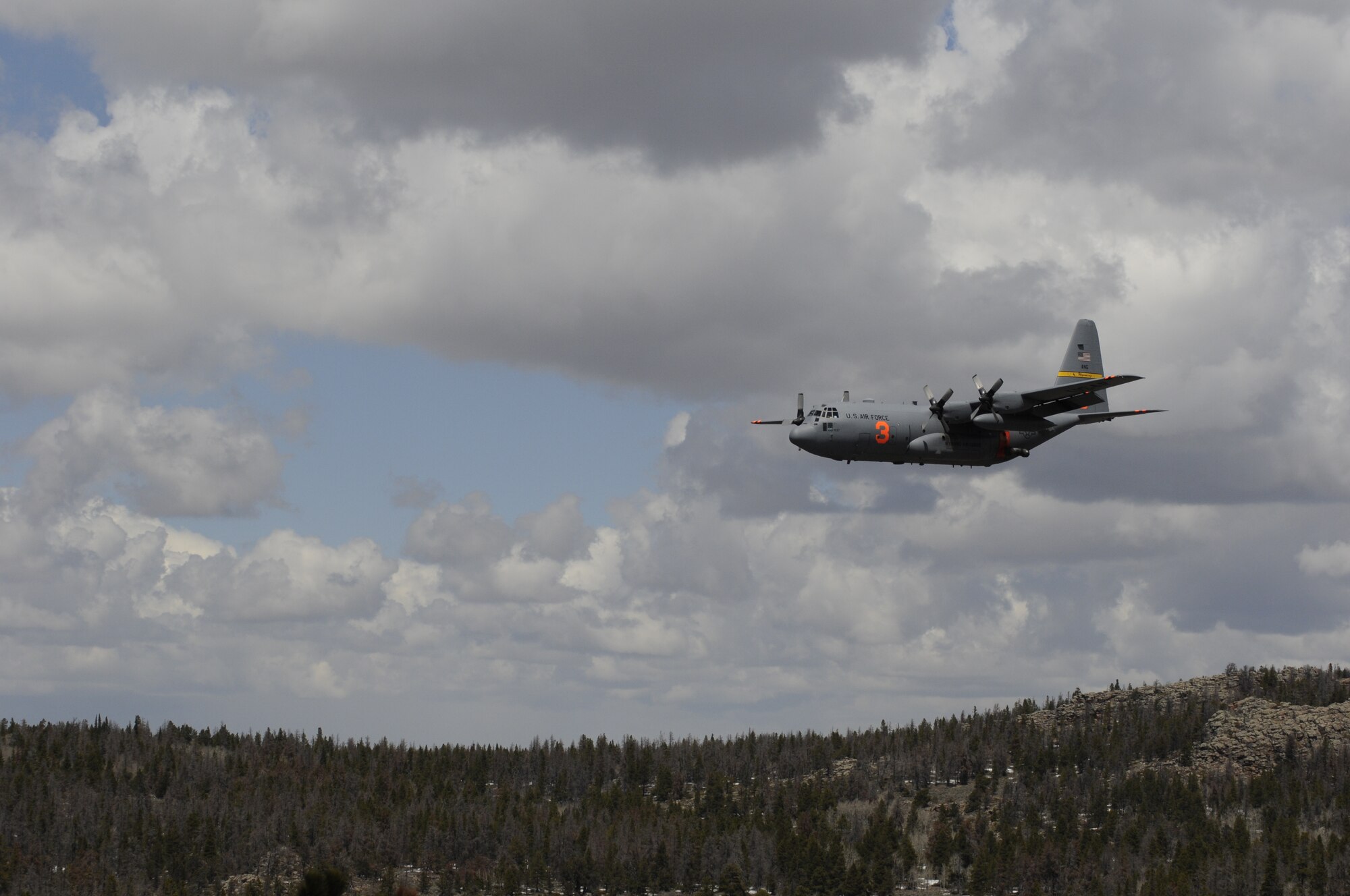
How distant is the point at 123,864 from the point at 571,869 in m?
33.6

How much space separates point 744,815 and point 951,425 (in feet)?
149

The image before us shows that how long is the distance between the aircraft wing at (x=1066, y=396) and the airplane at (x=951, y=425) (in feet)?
0.13

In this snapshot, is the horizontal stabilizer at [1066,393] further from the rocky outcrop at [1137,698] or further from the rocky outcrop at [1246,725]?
the rocky outcrop at [1137,698]

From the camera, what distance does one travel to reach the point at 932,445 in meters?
77.6

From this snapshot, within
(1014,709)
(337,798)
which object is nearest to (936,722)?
(1014,709)

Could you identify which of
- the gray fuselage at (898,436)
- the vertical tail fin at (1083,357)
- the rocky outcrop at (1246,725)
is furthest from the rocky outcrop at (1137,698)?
the gray fuselage at (898,436)

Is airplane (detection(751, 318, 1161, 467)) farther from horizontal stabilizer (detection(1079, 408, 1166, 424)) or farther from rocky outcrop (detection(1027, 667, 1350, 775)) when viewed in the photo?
rocky outcrop (detection(1027, 667, 1350, 775))

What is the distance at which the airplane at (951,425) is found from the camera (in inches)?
2970

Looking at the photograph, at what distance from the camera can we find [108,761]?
12331 cm

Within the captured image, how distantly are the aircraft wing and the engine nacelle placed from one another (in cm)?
542

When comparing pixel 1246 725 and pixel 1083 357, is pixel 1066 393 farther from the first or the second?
pixel 1246 725

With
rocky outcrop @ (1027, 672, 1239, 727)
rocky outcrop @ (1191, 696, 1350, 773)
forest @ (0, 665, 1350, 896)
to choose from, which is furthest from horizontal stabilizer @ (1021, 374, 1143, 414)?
rocky outcrop @ (1027, 672, 1239, 727)

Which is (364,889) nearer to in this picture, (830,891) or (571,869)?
(571,869)

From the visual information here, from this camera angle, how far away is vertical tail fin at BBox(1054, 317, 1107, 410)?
90.2 m
